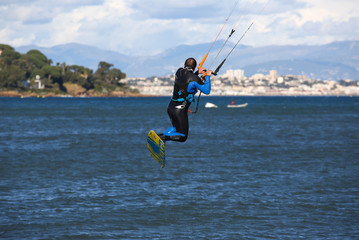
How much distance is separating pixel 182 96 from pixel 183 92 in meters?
0.17

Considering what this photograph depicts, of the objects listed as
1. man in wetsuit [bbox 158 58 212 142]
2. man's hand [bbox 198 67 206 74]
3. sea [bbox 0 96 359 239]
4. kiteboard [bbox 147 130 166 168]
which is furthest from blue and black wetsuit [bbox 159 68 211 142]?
sea [bbox 0 96 359 239]

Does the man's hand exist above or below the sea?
above

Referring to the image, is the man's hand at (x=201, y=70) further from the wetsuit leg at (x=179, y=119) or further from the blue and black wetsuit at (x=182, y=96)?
the wetsuit leg at (x=179, y=119)

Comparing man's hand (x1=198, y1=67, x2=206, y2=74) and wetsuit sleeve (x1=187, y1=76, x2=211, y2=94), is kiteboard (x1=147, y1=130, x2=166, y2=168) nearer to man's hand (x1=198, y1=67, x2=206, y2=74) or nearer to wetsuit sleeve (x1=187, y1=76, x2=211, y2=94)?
wetsuit sleeve (x1=187, y1=76, x2=211, y2=94)

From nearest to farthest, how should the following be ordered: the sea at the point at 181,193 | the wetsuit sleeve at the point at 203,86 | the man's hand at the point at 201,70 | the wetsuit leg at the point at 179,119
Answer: the wetsuit sleeve at the point at 203,86 < the man's hand at the point at 201,70 < the wetsuit leg at the point at 179,119 < the sea at the point at 181,193

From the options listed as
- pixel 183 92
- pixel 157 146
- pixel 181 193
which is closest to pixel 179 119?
pixel 183 92

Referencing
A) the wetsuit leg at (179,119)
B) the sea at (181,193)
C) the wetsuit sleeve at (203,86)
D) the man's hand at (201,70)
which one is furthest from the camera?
the sea at (181,193)

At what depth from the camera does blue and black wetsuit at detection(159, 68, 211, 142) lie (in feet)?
45.2

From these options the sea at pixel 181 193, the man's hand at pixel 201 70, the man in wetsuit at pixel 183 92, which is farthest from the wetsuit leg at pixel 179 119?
the sea at pixel 181 193

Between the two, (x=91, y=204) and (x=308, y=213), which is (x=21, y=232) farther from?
(x=308, y=213)

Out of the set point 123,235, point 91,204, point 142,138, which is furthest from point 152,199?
point 142,138

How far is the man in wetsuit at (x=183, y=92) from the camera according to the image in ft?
45.2

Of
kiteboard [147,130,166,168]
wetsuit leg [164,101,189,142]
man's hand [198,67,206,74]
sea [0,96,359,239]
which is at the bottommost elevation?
sea [0,96,359,239]

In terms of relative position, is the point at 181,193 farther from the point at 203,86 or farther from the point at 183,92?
the point at 203,86
